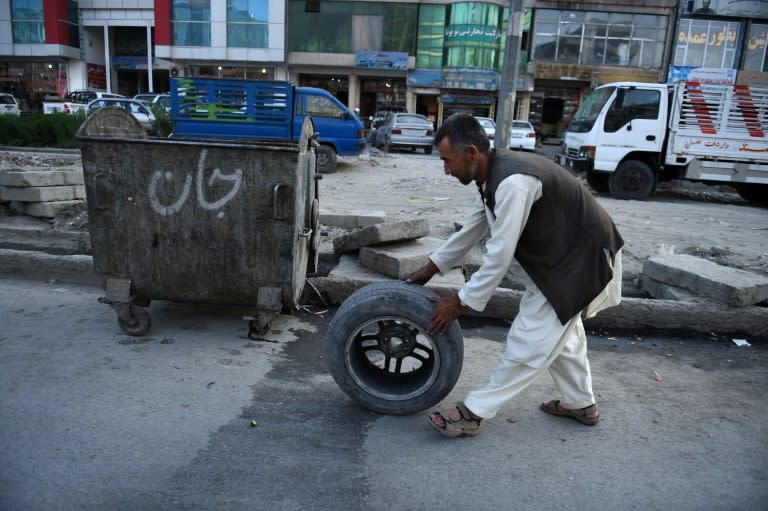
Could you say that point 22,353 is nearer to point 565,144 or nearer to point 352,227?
point 352,227

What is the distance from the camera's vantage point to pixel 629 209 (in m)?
9.77

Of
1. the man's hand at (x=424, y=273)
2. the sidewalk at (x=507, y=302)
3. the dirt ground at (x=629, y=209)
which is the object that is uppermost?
the man's hand at (x=424, y=273)

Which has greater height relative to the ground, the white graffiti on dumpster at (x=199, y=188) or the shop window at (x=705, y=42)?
the shop window at (x=705, y=42)

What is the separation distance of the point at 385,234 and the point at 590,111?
8.51 meters

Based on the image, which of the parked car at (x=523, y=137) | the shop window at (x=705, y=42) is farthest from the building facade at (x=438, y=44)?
the parked car at (x=523, y=137)

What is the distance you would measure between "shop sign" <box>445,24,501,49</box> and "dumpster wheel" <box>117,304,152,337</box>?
30.3m

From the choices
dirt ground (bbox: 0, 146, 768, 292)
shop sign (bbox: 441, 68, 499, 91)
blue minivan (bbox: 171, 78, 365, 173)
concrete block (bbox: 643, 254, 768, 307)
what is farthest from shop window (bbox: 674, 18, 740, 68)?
concrete block (bbox: 643, 254, 768, 307)

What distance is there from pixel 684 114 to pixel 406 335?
33.2ft

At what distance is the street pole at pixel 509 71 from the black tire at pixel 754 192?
699cm

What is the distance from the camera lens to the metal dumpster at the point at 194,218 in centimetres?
348

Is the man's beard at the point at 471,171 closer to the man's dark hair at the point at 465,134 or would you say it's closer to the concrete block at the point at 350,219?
the man's dark hair at the point at 465,134

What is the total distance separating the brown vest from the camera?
8.22ft

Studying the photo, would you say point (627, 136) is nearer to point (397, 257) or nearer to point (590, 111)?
point (590, 111)

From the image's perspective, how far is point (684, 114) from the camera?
1066 cm
